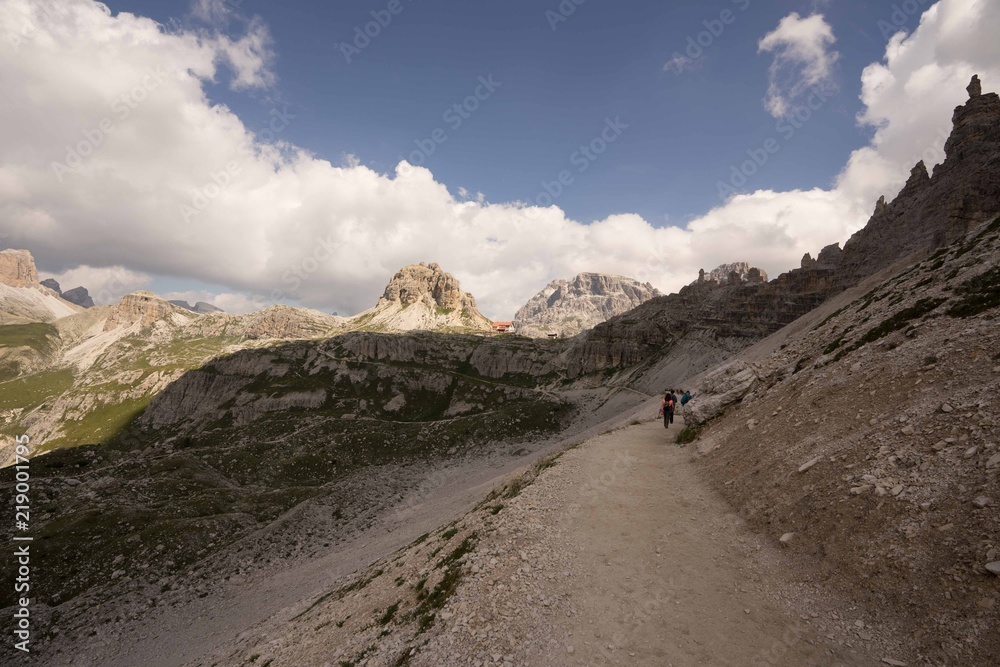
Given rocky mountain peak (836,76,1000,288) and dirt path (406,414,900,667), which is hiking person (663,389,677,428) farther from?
rocky mountain peak (836,76,1000,288)

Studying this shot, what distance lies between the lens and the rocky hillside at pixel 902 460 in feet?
31.8

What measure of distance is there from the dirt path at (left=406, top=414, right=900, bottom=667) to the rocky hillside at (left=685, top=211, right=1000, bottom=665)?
139cm

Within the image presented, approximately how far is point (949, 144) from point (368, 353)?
185058 millimetres

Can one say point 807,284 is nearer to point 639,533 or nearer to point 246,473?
point 639,533

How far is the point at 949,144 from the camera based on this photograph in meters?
83.4

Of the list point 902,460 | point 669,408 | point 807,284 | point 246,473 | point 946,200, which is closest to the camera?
point 902,460

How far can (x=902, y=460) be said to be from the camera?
1366 centimetres

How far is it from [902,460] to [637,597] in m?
10.4

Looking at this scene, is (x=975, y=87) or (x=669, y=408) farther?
(x=975, y=87)

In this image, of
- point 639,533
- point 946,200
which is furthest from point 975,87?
point 639,533

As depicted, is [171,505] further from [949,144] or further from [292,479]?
[949,144]

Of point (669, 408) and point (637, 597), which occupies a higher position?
point (669, 408)

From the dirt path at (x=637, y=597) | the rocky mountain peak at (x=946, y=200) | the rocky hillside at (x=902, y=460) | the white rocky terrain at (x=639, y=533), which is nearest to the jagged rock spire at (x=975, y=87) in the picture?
the rocky mountain peak at (x=946, y=200)

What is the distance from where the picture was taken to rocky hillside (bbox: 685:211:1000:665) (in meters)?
9.70
